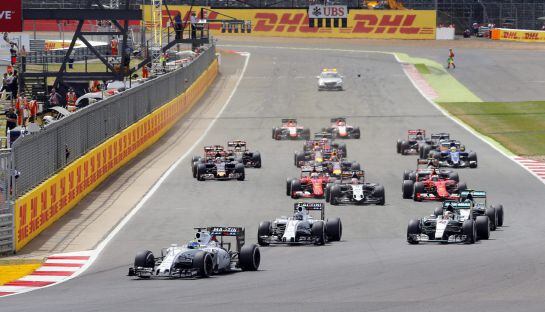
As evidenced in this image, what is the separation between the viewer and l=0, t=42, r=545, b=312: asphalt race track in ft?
70.1

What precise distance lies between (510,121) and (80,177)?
115 ft

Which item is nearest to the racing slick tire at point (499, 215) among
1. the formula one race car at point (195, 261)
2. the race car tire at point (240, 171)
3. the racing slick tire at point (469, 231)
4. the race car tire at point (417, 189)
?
the racing slick tire at point (469, 231)

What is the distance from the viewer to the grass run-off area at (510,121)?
56.9m

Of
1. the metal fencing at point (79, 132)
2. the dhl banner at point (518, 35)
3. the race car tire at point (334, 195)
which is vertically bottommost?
the race car tire at point (334, 195)

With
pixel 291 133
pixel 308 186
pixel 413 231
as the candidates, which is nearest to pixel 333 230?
pixel 413 231

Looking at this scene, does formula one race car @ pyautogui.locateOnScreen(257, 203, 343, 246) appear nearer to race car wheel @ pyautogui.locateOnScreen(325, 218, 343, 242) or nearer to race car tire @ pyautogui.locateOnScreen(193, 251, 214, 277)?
race car wheel @ pyautogui.locateOnScreen(325, 218, 343, 242)

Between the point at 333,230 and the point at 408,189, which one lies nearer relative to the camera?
the point at 333,230

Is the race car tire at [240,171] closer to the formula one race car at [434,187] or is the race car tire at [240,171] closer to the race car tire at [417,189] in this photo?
the formula one race car at [434,187]

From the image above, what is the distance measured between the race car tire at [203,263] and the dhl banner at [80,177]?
280 inches

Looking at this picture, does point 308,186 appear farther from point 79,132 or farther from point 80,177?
point 79,132

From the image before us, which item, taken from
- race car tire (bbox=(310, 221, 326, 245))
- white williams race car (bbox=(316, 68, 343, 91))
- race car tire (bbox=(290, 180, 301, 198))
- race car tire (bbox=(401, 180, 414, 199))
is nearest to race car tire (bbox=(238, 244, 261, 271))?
race car tire (bbox=(310, 221, 326, 245))

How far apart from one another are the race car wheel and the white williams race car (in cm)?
5415

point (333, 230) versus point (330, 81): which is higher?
point (330, 81)

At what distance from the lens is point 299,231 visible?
98.1ft
